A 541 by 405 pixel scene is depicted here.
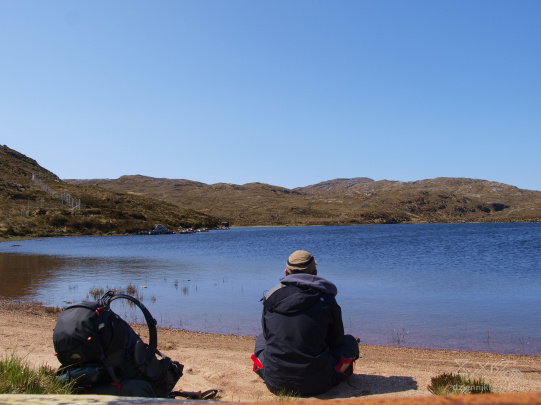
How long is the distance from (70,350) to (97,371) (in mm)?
375

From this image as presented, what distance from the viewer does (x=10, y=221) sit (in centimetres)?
6844

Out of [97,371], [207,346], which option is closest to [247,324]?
[207,346]

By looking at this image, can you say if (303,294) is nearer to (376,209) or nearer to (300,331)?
(300,331)

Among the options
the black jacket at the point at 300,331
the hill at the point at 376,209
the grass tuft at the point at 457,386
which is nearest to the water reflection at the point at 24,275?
the black jacket at the point at 300,331

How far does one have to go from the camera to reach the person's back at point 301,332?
18.8 ft

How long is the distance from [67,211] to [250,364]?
81.9 meters

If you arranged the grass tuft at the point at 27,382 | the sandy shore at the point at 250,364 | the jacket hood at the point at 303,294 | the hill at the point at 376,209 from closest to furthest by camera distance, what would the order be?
the grass tuft at the point at 27,382
the jacket hood at the point at 303,294
the sandy shore at the point at 250,364
the hill at the point at 376,209

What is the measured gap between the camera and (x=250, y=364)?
8.20m

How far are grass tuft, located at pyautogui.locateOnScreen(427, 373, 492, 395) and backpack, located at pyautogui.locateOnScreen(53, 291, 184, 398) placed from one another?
12.3 ft

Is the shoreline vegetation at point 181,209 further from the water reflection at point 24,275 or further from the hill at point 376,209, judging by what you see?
the water reflection at point 24,275

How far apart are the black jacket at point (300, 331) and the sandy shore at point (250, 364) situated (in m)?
0.39

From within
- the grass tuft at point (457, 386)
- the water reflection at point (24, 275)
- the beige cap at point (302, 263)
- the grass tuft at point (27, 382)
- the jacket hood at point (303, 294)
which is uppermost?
the beige cap at point (302, 263)

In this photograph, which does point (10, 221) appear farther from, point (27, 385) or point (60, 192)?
point (27, 385)

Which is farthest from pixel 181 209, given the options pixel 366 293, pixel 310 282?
pixel 310 282
